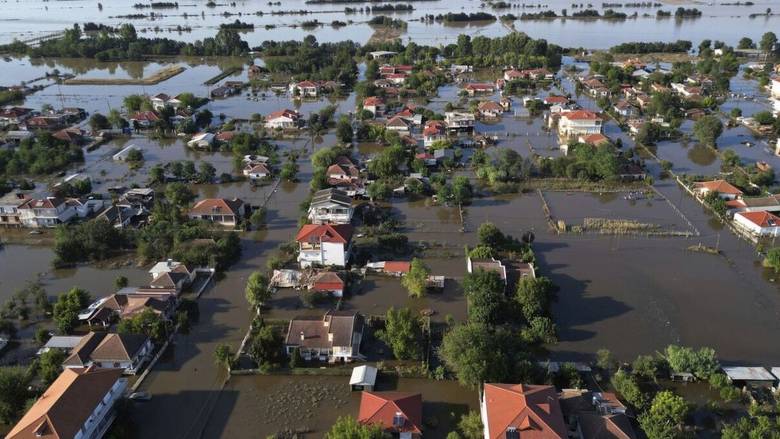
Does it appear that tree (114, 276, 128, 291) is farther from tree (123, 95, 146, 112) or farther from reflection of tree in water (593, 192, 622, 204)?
tree (123, 95, 146, 112)

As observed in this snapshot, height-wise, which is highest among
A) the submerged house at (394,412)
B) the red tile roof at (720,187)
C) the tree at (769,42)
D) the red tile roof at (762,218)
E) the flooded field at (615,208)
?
the tree at (769,42)

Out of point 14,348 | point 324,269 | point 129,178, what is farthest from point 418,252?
point 129,178

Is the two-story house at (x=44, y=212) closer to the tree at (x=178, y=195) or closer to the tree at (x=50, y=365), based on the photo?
the tree at (x=178, y=195)

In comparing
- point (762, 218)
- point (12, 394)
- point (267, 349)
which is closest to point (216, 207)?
point (267, 349)

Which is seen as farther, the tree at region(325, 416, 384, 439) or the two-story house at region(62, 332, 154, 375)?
the two-story house at region(62, 332, 154, 375)

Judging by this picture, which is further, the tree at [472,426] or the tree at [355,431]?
the tree at [472,426]

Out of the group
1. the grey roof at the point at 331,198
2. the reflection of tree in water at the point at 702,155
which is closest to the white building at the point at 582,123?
the reflection of tree in water at the point at 702,155

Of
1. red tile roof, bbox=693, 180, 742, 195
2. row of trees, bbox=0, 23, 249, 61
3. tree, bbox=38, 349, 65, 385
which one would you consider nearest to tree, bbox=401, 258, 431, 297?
tree, bbox=38, 349, 65, 385

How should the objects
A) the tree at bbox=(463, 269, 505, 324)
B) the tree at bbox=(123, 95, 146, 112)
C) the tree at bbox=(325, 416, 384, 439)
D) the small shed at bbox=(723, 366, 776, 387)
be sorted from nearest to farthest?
1. the tree at bbox=(325, 416, 384, 439)
2. the small shed at bbox=(723, 366, 776, 387)
3. the tree at bbox=(463, 269, 505, 324)
4. the tree at bbox=(123, 95, 146, 112)
